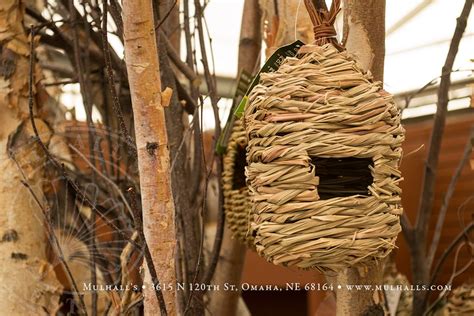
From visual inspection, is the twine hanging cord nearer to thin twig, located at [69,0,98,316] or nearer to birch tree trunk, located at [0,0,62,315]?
thin twig, located at [69,0,98,316]

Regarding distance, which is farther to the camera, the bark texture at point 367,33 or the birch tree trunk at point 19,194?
the birch tree trunk at point 19,194

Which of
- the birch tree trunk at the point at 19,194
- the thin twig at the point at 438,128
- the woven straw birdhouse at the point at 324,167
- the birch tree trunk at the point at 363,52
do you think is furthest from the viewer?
the thin twig at the point at 438,128

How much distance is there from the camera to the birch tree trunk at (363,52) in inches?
32.3

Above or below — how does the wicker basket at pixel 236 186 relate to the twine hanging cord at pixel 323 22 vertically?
below

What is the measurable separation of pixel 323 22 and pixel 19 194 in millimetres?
534

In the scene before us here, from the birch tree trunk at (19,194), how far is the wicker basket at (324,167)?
451mm

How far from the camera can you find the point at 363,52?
824mm

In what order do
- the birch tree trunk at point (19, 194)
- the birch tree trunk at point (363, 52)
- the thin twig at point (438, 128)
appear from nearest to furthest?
the birch tree trunk at point (363, 52), the birch tree trunk at point (19, 194), the thin twig at point (438, 128)

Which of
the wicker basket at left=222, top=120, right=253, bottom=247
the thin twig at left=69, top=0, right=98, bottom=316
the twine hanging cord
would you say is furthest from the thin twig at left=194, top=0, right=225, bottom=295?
the twine hanging cord

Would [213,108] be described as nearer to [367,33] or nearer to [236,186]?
[236,186]

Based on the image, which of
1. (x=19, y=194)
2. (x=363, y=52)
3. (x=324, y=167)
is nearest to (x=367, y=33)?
(x=363, y=52)

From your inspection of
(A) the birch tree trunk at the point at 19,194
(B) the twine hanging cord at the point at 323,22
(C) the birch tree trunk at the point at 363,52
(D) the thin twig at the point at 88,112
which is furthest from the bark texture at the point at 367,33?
(A) the birch tree trunk at the point at 19,194

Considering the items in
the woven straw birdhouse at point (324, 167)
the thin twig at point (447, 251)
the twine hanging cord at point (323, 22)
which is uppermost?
the twine hanging cord at point (323, 22)

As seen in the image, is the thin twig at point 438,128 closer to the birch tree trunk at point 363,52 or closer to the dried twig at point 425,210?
the dried twig at point 425,210
